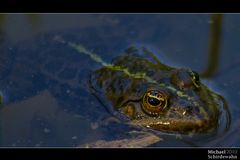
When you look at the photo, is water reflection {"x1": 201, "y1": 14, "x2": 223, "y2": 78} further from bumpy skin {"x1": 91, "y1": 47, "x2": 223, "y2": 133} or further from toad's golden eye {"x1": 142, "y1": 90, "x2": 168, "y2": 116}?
toad's golden eye {"x1": 142, "y1": 90, "x2": 168, "y2": 116}

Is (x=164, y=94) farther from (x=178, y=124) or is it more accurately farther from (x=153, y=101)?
(x=178, y=124)

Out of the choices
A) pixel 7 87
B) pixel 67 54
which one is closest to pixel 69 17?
pixel 67 54

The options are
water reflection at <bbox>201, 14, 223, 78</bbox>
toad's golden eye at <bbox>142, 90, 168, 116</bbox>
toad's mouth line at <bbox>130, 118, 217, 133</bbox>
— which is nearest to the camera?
toad's mouth line at <bbox>130, 118, 217, 133</bbox>

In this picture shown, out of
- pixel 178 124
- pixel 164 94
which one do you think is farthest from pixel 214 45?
pixel 178 124

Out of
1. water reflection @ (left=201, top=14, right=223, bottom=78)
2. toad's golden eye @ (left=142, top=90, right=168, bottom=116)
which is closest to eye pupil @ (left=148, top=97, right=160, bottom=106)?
toad's golden eye @ (left=142, top=90, right=168, bottom=116)
